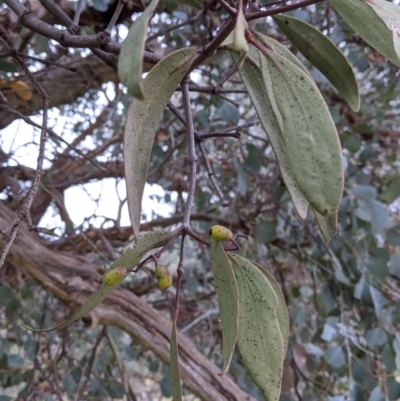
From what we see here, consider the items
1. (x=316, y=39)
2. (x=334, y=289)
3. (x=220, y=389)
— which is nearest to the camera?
(x=316, y=39)

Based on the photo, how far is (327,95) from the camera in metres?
1.45

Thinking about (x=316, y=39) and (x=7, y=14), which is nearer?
(x=316, y=39)

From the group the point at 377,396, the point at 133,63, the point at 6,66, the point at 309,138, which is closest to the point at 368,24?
the point at 309,138

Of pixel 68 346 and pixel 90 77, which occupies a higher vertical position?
pixel 90 77

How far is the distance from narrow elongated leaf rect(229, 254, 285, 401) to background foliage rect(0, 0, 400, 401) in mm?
301

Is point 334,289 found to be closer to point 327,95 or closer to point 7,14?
point 327,95

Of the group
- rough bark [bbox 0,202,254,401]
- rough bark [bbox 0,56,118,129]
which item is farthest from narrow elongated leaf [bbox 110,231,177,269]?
rough bark [bbox 0,56,118,129]

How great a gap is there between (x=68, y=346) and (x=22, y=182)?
0.57 meters

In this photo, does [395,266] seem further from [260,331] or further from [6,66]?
Result: [6,66]

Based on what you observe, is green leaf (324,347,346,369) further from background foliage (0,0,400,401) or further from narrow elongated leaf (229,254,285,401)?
narrow elongated leaf (229,254,285,401)

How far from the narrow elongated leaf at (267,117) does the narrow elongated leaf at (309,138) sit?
0.16 feet

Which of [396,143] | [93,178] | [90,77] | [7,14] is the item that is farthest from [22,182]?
[396,143]

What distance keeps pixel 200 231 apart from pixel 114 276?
1.26 meters

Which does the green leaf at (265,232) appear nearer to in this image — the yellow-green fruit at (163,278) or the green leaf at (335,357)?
the green leaf at (335,357)
